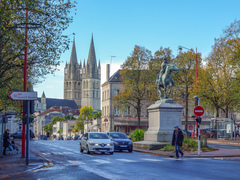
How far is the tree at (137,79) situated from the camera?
59312 millimetres

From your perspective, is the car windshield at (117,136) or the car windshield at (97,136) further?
the car windshield at (117,136)

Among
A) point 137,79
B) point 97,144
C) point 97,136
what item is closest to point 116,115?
point 137,79

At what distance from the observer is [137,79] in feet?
197

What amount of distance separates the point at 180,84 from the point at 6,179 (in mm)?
47512

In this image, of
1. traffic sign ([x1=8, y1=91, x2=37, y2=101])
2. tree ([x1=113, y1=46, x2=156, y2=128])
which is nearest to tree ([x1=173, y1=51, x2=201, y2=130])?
tree ([x1=113, y1=46, x2=156, y2=128])

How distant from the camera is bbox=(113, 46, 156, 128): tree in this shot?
195ft

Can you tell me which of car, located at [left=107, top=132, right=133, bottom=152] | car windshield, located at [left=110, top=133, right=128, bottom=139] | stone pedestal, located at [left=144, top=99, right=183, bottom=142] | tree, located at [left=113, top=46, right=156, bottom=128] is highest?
tree, located at [left=113, top=46, right=156, bottom=128]

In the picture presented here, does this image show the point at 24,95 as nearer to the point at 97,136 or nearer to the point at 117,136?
A: the point at 97,136

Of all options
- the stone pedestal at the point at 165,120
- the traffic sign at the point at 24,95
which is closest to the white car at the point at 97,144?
the stone pedestal at the point at 165,120

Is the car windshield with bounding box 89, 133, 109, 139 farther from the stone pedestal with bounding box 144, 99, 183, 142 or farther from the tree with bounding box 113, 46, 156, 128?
the tree with bounding box 113, 46, 156, 128

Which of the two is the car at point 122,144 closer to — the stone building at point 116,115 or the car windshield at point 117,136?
the car windshield at point 117,136

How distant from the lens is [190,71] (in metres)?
58.1

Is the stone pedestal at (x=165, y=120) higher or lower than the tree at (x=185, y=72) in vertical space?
lower

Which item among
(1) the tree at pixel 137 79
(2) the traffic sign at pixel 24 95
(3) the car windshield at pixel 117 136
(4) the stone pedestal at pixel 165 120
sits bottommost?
(3) the car windshield at pixel 117 136
